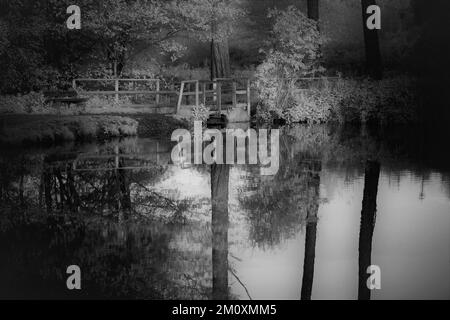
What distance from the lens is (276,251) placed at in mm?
7242

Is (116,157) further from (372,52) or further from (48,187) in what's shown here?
(372,52)

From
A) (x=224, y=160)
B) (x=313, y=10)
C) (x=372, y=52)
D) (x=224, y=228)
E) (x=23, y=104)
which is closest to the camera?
(x=224, y=228)

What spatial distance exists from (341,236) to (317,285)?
6.60ft

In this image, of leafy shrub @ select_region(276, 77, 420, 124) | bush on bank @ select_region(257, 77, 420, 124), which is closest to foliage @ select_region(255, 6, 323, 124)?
bush on bank @ select_region(257, 77, 420, 124)

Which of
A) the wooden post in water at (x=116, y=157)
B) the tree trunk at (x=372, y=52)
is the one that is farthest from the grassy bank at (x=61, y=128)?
the tree trunk at (x=372, y=52)

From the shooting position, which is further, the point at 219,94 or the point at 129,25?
the point at 129,25

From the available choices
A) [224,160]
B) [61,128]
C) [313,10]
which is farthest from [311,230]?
[313,10]

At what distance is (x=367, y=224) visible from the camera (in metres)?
8.48

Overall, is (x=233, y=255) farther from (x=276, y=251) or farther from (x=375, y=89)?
(x=375, y=89)

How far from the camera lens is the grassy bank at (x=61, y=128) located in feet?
59.6

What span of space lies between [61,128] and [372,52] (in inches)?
541

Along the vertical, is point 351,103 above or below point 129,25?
below

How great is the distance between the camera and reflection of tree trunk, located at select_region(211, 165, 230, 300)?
611 cm

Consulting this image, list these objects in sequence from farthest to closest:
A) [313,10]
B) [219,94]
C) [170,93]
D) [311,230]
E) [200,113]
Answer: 1. [313,10]
2. [170,93]
3. [219,94]
4. [200,113]
5. [311,230]
